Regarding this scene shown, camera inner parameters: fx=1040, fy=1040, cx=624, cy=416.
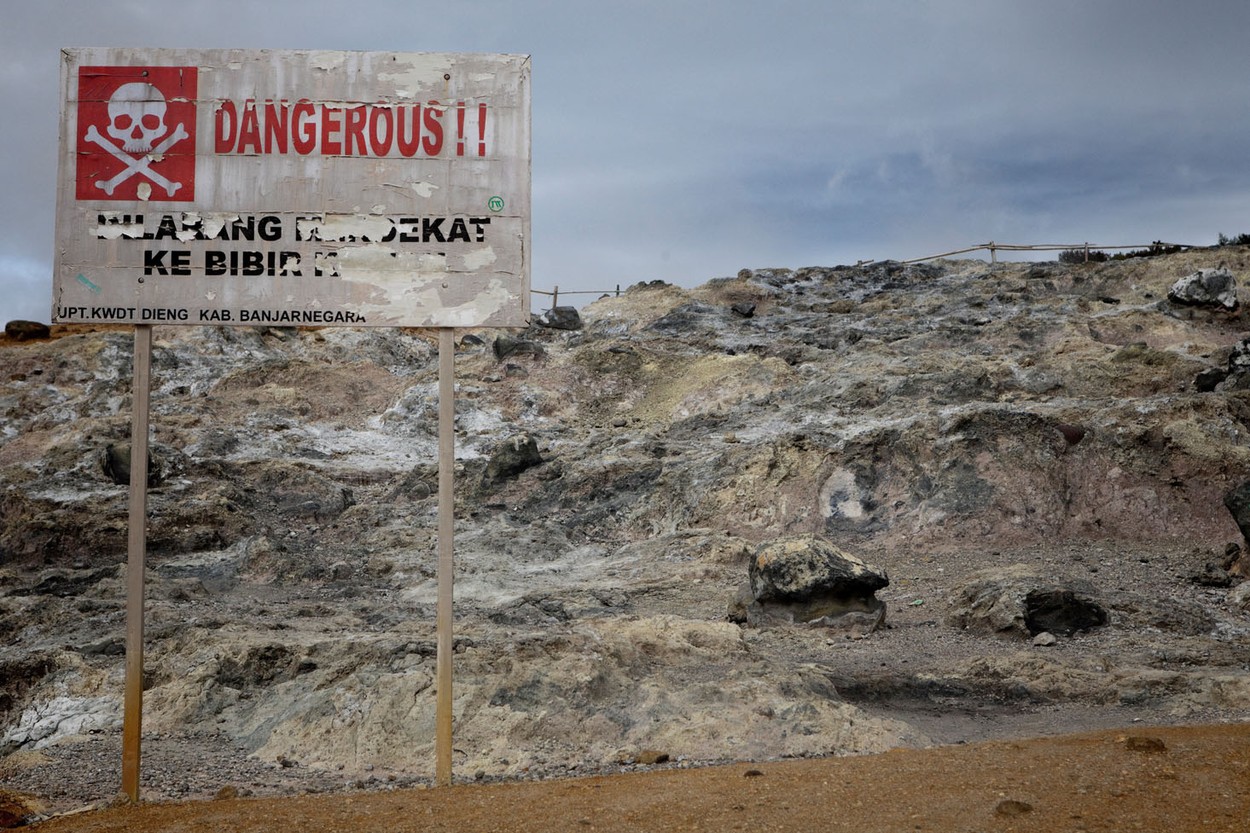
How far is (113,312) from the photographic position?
5.97m

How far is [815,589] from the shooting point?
12023 millimetres

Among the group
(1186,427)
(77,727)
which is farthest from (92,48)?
(1186,427)

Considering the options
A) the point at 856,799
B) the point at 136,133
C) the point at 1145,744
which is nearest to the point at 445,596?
the point at 856,799

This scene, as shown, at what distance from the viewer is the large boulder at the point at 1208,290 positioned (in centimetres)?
2552

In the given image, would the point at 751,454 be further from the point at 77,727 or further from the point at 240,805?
the point at 240,805

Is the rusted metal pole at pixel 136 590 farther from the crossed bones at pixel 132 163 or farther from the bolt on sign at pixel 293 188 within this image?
the crossed bones at pixel 132 163

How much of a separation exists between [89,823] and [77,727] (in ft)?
11.9

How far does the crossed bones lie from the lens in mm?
6039

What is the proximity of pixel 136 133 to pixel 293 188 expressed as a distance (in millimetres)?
957

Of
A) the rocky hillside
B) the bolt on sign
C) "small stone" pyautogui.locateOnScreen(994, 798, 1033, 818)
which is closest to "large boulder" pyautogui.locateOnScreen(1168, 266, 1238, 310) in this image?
the rocky hillside

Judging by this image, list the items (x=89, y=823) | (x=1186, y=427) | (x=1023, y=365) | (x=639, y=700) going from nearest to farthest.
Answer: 1. (x=89, y=823)
2. (x=639, y=700)
3. (x=1186, y=427)
4. (x=1023, y=365)

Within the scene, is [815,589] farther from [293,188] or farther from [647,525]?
[293,188]

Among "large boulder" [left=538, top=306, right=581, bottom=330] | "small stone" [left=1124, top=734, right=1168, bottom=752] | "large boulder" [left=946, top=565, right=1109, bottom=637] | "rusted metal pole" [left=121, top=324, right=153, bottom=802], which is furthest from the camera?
"large boulder" [left=538, top=306, right=581, bottom=330]

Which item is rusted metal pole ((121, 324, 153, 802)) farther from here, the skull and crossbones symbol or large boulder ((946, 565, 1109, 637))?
large boulder ((946, 565, 1109, 637))
